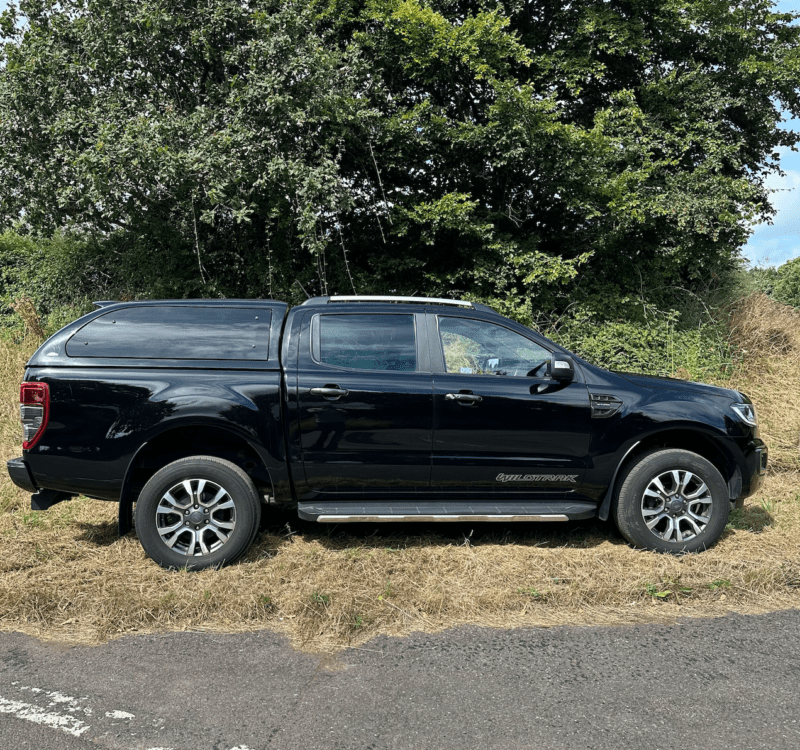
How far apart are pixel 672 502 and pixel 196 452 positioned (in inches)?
142

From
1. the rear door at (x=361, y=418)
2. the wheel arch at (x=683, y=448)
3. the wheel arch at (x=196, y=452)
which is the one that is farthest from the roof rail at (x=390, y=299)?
the wheel arch at (x=683, y=448)

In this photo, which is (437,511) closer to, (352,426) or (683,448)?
(352,426)

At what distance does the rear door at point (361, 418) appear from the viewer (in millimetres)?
4887

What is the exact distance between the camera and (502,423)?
5012mm

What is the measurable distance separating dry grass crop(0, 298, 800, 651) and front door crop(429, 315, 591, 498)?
54cm

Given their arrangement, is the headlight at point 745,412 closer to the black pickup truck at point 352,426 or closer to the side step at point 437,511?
the black pickup truck at point 352,426

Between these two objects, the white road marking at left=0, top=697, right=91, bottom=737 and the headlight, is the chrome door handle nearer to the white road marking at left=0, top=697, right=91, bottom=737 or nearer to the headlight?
the white road marking at left=0, top=697, right=91, bottom=737

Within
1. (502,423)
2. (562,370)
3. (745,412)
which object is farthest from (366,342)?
(745,412)

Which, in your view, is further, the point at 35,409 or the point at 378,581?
the point at 35,409

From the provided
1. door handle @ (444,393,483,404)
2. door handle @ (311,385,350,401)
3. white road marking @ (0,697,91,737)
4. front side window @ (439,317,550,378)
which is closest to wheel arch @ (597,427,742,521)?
front side window @ (439,317,550,378)

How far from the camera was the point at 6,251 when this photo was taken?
14414mm

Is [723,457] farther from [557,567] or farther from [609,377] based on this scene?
[557,567]

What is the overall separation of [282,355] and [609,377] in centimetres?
252

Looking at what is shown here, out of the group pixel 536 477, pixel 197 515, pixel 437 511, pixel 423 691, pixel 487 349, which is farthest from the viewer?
pixel 487 349
